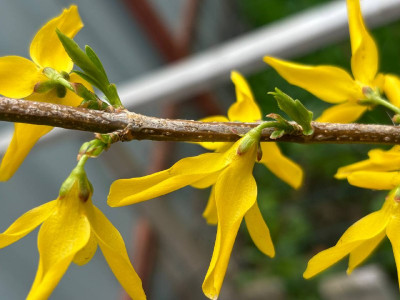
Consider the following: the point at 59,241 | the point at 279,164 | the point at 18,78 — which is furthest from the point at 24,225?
the point at 279,164

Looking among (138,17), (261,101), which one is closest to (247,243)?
(261,101)

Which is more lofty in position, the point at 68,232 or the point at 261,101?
the point at 68,232

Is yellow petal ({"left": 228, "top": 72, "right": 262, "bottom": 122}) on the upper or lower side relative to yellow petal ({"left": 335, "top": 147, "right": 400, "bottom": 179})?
upper

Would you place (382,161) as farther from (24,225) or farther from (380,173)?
(24,225)

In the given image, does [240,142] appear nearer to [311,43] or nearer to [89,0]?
[311,43]

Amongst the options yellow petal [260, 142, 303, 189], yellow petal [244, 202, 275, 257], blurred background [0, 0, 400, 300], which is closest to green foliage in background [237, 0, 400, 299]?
blurred background [0, 0, 400, 300]

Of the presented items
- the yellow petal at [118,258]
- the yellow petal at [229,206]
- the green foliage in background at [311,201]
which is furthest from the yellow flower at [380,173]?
the green foliage in background at [311,201]

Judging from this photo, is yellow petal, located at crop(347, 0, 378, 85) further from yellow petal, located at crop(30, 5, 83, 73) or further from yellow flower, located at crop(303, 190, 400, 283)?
yellow petal, located at crop(30, 5, 83, 73)
